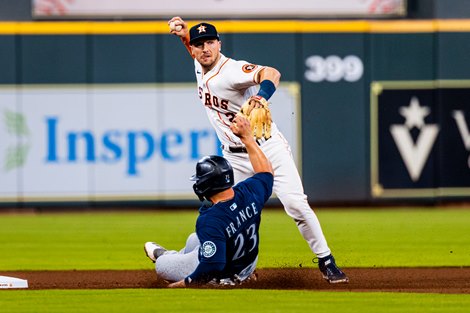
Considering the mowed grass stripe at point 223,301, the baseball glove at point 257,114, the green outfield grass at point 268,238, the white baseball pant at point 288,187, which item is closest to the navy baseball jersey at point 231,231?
the mowed grass stripe at point 223,301

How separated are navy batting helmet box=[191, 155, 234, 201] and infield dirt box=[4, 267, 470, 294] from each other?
2.92 ft

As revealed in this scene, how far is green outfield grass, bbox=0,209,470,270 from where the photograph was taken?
999cm

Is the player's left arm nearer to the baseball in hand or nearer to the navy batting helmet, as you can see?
the navy batting helmet

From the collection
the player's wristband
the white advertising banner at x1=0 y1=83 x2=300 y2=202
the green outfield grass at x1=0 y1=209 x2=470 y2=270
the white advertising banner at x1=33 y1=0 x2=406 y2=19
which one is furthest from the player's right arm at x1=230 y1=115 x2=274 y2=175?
the white advertising banner at x1=33 y1=0 x2=406 y2=19

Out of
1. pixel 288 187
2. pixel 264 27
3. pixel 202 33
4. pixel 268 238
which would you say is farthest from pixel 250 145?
pixel 264 27

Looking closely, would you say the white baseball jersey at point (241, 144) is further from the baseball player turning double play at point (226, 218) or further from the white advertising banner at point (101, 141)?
the white advertising banner at point (101, 141)

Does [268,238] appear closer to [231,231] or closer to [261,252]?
[261,252]

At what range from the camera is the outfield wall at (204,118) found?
49.2ft

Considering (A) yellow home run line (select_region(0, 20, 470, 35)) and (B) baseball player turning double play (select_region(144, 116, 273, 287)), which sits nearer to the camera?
(B) baseball player turning double play (select_region(144, 116, 273, 287))

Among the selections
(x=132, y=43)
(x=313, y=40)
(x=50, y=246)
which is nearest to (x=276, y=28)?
(x=313, y=40)

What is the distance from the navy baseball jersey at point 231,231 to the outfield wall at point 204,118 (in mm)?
7638

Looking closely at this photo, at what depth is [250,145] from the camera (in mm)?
7262

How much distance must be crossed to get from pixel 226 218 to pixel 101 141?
815 centimetres

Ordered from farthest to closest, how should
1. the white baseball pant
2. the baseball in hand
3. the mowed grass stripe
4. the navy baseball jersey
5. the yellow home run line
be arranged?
the yellow home run line
the baseball in hand
the white baseball pant
the navy baseball jersey
the mowed grass stripe
